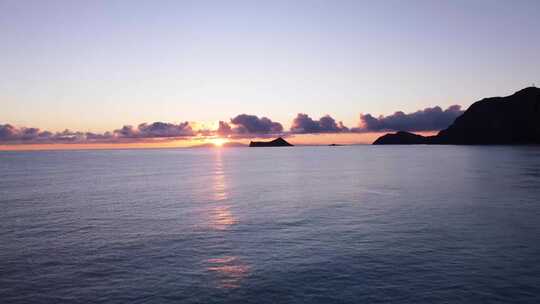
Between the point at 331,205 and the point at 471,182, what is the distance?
4327 centimetres

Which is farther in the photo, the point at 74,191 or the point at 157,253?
the point at 74,191

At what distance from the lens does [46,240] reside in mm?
35500

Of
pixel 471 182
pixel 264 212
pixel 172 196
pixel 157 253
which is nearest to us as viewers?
pixel 157 253

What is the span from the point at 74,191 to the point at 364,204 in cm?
5577

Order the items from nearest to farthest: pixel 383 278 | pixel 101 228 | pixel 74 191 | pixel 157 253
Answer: pixel 383 278
pixel 157 253
pixel 101 228
pixel 74 191

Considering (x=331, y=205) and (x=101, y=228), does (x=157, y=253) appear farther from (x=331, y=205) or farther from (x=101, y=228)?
(x=331, y=205)

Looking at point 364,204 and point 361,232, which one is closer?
point 361,232

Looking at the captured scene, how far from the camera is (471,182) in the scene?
81.4 metres

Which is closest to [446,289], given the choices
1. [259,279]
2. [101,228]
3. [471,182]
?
[259,279]

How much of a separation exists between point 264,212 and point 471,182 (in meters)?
53.5

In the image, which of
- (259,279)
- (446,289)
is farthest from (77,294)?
(446,289)

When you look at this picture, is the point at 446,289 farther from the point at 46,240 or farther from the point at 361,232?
the point at 46,240

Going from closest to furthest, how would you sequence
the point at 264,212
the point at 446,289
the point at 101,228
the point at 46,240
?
1. the point at 446,289
2. the point at 46,240
3. the point at 101,228
4. the point at 264,212

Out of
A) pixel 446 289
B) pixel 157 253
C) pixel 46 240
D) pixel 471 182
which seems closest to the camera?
pixel 446 289
